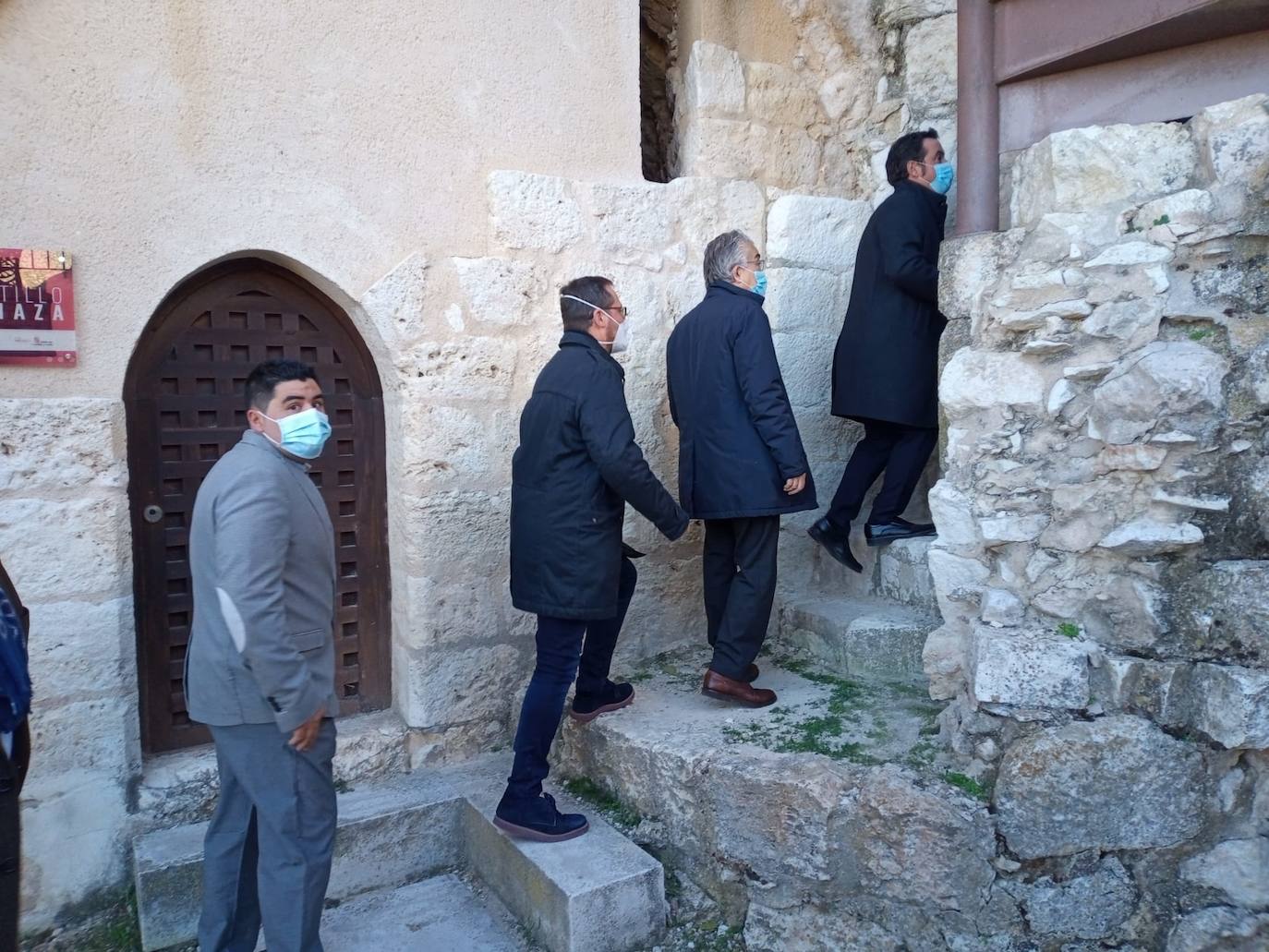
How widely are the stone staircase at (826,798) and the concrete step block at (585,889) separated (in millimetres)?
193

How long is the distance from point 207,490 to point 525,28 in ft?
7.17

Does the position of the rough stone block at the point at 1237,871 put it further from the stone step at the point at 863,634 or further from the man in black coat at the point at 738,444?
the man in black coat at the point at 738,444

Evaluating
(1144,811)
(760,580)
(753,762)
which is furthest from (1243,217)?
(753,762)

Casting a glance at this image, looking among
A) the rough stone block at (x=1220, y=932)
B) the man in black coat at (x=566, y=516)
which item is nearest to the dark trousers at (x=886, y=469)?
the man in black coat at (x=566, y=516)

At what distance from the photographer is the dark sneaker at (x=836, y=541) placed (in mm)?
3812

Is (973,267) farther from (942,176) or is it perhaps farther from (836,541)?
(836,541)

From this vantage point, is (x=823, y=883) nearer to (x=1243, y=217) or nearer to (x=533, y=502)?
(x=533, y=502)

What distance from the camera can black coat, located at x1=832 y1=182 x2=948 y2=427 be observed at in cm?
357

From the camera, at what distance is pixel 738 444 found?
10.5ft

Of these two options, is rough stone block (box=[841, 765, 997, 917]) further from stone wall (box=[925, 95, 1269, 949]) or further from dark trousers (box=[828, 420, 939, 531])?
dark trousers (box=[828, 420, 939, 531])

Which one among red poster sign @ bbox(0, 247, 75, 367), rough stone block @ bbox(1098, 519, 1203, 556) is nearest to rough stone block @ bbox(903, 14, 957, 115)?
rough stone block @ bbox(1098, 519, 1203, 556)

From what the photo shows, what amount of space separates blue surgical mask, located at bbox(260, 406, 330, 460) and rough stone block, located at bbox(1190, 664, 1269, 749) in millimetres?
2215

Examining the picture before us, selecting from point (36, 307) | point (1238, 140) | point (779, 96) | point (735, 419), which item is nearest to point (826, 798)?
Result: point (735, 419)

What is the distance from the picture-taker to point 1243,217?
2396 mm
